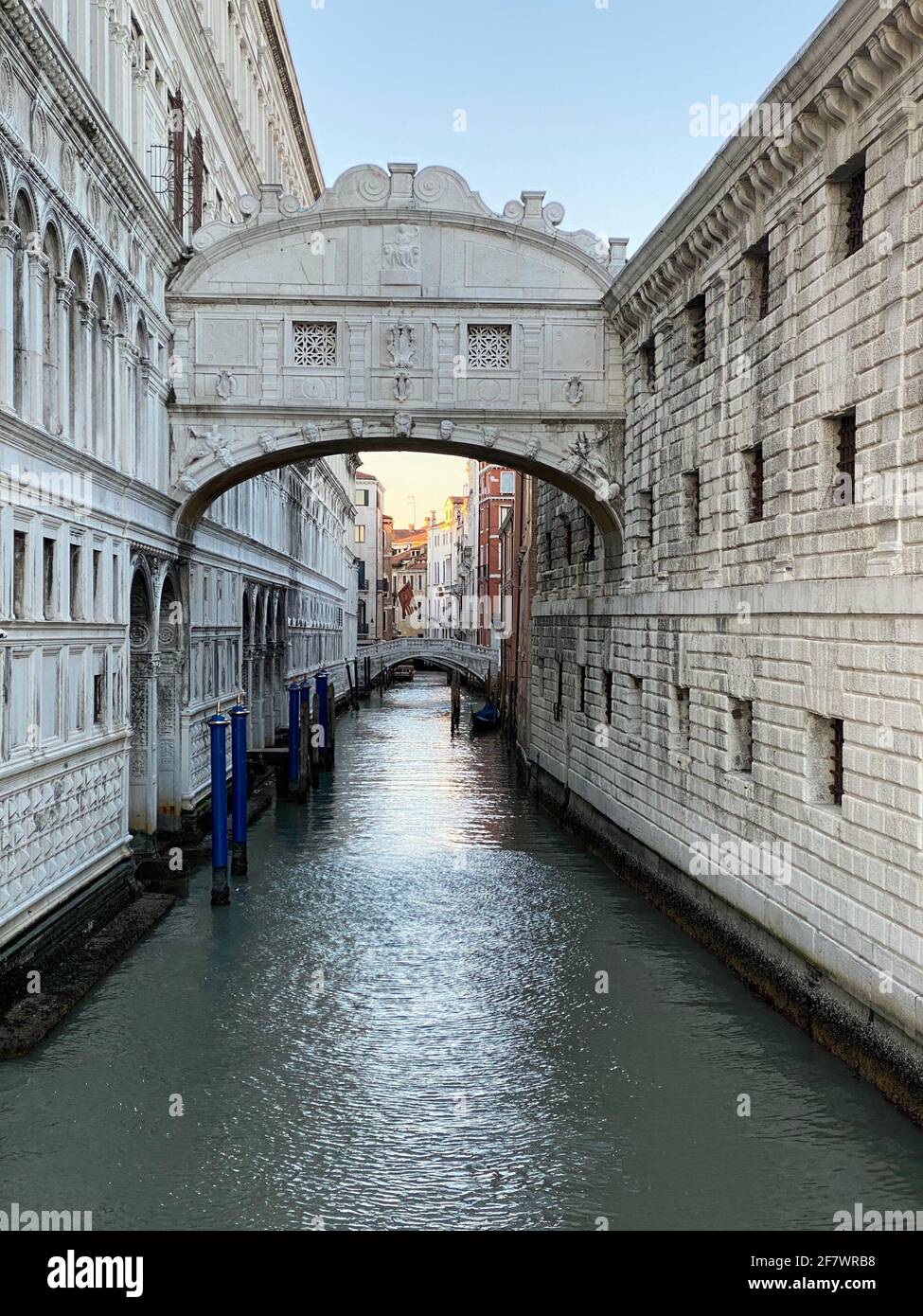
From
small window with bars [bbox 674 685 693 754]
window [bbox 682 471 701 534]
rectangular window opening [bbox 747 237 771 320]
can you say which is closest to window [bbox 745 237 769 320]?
rectangular window opening [bbox 747 237 771 320]

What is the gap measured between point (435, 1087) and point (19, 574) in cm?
478

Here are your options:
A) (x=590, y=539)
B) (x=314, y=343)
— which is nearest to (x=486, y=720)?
(x=590, y=539)

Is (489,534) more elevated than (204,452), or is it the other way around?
(489,534)

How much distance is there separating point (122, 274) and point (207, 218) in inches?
174

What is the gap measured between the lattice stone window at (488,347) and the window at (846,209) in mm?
6917

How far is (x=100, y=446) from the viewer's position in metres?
12.7

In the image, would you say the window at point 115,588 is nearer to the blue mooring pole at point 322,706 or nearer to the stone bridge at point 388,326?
the stone bridge at point 388,326

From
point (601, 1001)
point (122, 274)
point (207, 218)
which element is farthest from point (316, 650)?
point (601, 1001)

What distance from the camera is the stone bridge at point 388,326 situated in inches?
637

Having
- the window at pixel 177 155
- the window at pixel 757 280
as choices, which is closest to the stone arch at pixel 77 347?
the window at pixel 177 155

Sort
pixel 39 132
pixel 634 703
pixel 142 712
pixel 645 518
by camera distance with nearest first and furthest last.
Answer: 1. pixel 39 132
2. pixel 142 712
3. pixel 645 518
4. pixel 634 703

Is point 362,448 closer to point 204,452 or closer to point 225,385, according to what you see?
point 225,385

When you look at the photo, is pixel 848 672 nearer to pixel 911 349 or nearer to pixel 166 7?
pixel 911 349

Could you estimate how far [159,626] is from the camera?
54.0ft
